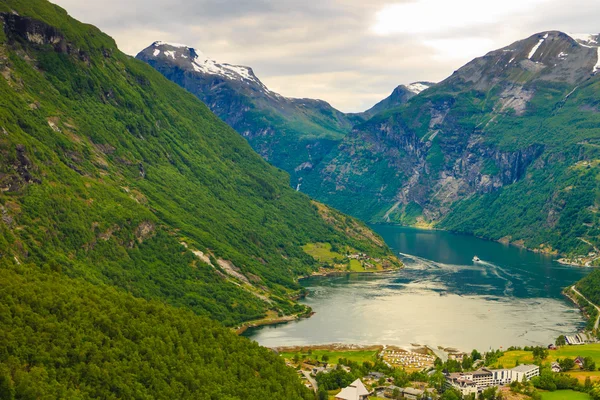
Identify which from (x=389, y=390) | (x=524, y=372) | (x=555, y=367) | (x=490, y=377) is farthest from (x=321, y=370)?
(x=555, y=367)

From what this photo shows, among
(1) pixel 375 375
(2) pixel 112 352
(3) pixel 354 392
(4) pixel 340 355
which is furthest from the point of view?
(4) pixel 340 355

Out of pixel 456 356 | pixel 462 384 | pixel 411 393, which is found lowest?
pixel 456 356

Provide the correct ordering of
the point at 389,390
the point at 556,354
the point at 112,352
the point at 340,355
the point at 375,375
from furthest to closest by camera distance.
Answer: the point at 340,355
the point at 556,354
the point at 375,375
the point at 389,390
the point at 112,352

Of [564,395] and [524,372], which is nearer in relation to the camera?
→ [564,395]

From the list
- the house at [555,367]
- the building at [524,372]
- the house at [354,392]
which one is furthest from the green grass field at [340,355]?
the house at [555,367]

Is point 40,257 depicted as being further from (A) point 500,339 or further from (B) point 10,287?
(A) point 500,339

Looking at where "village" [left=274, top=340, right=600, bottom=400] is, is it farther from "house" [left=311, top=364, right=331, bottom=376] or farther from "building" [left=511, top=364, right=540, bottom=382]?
"house" [left=311, top=364, right=331, bottom=376]

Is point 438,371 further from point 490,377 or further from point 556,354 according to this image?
point 556,354
